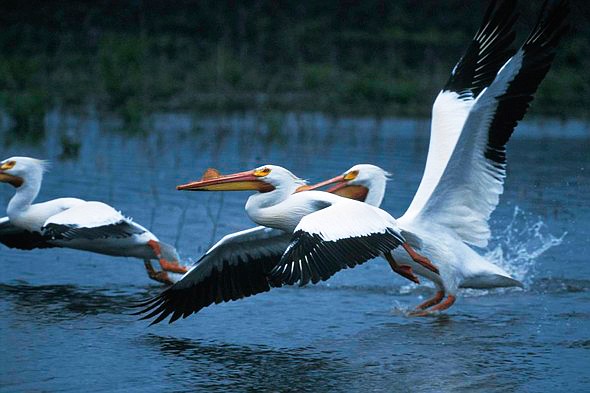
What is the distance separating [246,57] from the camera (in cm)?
2125

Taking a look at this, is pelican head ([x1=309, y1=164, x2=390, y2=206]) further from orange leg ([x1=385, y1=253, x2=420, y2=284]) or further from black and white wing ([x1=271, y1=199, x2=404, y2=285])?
black and white wing ([x1=271, y1=199, x2=404, y2=285])

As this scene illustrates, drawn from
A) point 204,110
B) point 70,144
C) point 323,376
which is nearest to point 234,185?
point 323,376

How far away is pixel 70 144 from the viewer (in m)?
12.7

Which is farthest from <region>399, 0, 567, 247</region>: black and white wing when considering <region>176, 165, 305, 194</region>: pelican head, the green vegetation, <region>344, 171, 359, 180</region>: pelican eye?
the green vegetation

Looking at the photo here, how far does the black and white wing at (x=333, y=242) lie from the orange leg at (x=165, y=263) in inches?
64.2

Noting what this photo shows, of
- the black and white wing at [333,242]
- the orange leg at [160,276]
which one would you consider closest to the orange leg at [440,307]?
the black and white wing at [333,242]

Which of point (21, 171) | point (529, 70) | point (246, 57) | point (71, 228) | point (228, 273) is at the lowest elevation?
point (228, 273)

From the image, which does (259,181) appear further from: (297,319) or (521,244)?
(521,244)

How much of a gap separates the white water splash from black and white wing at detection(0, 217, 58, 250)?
3094mm

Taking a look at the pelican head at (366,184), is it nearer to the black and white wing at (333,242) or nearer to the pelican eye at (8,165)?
the black and white wing at (333,242)

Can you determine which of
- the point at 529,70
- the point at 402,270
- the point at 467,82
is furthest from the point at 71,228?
the point at 529,70

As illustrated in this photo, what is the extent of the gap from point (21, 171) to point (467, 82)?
3.06 meters

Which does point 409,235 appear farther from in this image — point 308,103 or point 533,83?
point 308,103

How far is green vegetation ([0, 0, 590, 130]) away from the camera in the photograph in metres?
18.0
